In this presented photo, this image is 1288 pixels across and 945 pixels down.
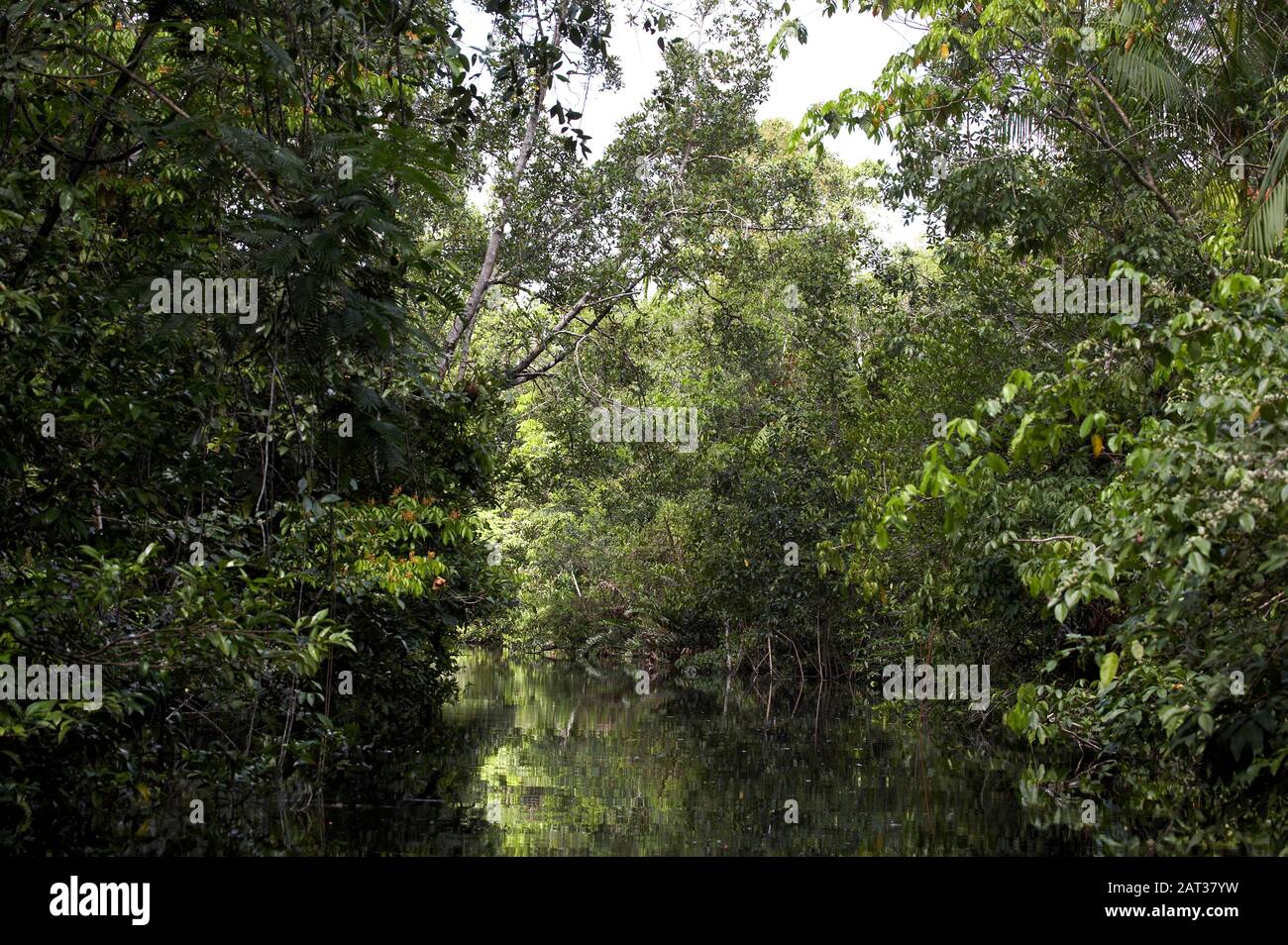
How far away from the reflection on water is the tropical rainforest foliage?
708 mm

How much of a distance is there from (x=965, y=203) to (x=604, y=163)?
6381 millimetres

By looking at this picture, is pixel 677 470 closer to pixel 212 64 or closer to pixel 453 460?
pixel 453 460

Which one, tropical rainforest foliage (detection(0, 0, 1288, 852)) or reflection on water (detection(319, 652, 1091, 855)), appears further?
reflection on water (detection(319, 652, 1091, 855))

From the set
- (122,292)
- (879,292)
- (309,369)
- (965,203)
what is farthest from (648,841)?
(879,292)

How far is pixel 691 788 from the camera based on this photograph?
9.59m

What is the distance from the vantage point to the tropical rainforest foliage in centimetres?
470

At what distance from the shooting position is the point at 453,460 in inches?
469

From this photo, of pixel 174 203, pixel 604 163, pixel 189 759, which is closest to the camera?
pixel 174 203

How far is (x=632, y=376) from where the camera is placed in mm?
17453

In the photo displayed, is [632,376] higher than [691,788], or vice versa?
[632,376]

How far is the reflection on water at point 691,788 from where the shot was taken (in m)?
7.20

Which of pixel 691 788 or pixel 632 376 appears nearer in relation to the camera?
pixel 691 788

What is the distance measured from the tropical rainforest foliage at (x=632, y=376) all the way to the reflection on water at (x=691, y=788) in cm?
71

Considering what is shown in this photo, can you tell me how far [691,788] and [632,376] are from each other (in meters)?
8.95
